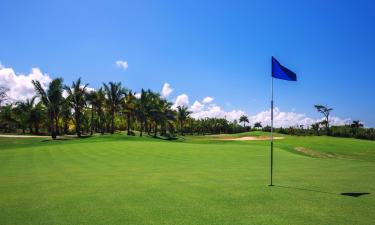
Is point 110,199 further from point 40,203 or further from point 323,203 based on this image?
point 323,203

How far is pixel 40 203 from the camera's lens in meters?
9.15

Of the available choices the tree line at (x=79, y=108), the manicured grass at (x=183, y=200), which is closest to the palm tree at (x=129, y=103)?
the tree line at (x=79, y=108)

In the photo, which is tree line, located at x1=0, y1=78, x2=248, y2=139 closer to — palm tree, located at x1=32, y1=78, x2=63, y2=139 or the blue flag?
palm tree, located at x1=32, y1=78, x2=63, y2=139

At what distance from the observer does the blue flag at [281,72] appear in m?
12.6

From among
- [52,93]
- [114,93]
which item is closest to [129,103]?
[114,93]

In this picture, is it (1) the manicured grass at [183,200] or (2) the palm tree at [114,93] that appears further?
(2) the palm tree at [114,93]

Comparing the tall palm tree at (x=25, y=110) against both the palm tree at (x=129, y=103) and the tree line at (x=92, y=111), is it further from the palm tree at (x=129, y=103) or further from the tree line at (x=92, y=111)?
the palm tree at (x=129, y=103)

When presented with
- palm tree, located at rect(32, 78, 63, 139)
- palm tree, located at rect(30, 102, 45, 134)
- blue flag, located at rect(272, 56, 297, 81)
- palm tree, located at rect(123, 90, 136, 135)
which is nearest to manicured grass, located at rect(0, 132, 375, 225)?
blue flag, located at rect(272, 56, 297, 81)

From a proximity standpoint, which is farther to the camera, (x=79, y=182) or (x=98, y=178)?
(x=98, y=178)

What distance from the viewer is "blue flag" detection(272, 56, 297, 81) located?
12615 mm

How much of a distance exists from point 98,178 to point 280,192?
740 cm

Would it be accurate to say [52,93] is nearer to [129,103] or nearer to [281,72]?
[129,103]

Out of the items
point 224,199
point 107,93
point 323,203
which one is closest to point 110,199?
point 224,199

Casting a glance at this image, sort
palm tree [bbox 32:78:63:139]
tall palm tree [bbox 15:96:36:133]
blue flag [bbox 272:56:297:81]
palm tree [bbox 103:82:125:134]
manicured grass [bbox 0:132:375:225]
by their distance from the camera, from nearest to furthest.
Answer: manicured grass [bbox 0:132:375:225] → blue flag [bbox 272:56:297:81] → palm tree [bbox 32:78:63:139] → palm tree [bbox 103:82:125:134] → tall palm tree [bbox 15:96:36:133]
